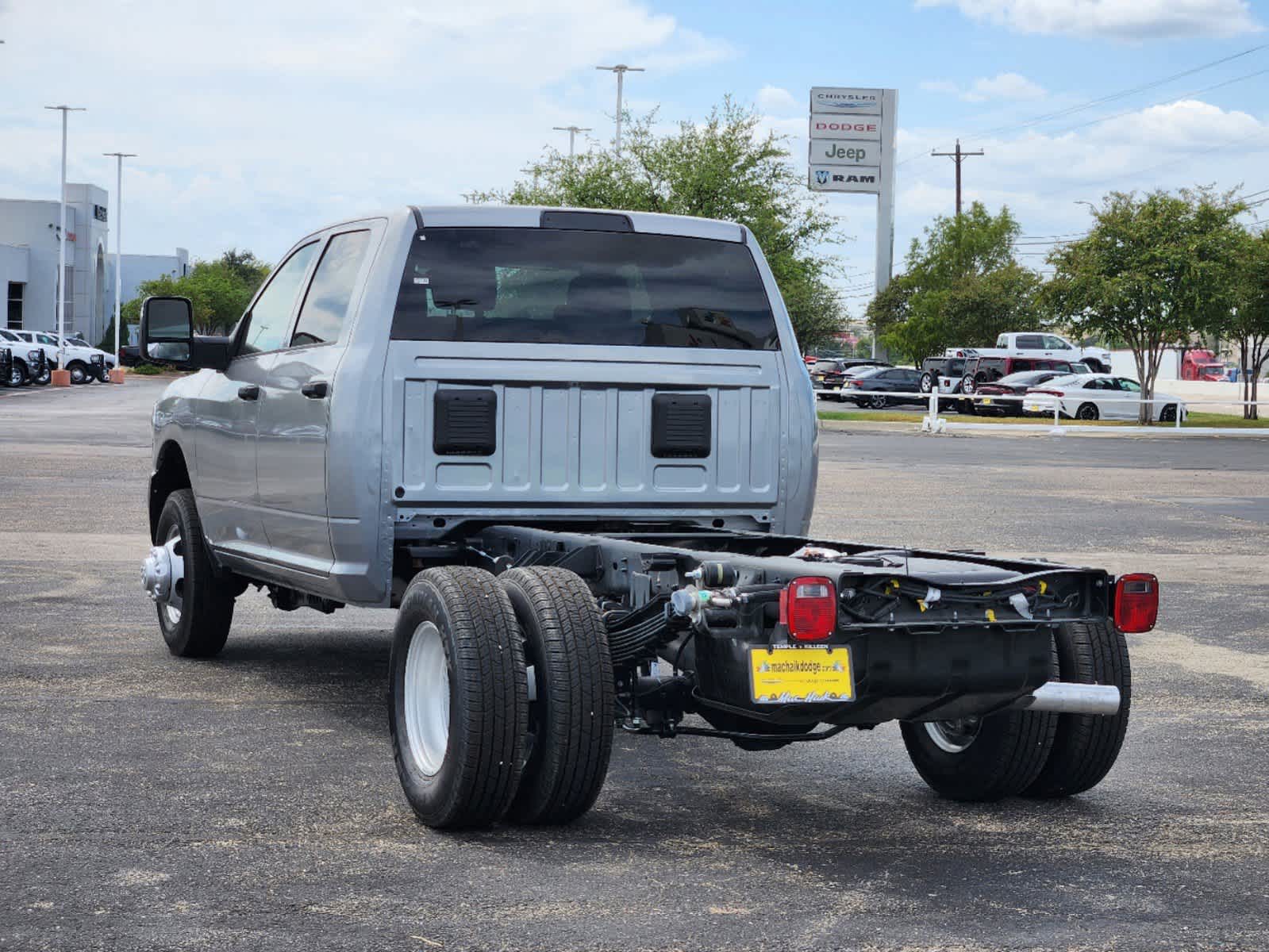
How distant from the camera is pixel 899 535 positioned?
A: 15828 millimetres

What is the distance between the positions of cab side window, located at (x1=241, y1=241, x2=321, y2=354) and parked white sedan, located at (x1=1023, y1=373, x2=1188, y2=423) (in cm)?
3895

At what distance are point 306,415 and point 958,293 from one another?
71.7 meters

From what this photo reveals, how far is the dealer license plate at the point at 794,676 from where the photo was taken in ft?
17.1

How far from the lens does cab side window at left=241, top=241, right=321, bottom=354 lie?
8117 mm

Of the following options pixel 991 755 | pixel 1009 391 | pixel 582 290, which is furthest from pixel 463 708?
pixel 1009 391

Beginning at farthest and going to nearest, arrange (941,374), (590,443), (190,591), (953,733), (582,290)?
(941,374), (190,591), (582,290), (590,443), (953,733)

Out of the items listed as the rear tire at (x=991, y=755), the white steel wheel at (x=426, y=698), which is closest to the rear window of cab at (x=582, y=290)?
the white steel wheel at (x=426, y=698)

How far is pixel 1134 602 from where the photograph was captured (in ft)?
18.1

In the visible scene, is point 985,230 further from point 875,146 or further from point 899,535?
point 899,535

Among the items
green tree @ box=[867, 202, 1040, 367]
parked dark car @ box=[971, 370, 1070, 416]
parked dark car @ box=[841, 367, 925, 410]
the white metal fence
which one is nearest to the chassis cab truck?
the white metal fence

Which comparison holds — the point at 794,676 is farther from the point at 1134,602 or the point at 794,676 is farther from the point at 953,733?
the point at 953,733

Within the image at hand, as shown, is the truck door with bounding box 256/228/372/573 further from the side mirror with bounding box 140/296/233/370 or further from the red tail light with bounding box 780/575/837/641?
the red tail light with bounding box 780/575/837/641

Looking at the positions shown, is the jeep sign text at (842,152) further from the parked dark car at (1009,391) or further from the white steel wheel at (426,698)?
the white steel wheel at (426,698)

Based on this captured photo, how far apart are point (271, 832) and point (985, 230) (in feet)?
270
